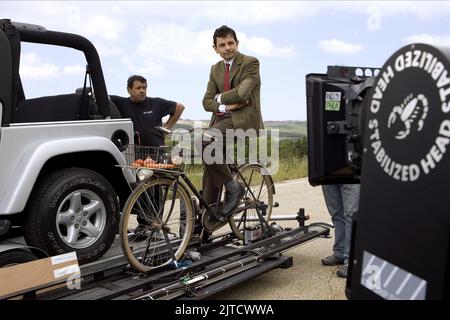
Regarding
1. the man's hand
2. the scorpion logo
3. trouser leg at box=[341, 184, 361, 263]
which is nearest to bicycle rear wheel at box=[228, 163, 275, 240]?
the man's hand

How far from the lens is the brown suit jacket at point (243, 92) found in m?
4.59

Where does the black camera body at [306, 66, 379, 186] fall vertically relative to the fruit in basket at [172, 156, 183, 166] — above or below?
above

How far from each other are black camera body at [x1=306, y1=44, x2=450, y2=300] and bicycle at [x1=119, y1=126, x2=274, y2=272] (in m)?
2.23

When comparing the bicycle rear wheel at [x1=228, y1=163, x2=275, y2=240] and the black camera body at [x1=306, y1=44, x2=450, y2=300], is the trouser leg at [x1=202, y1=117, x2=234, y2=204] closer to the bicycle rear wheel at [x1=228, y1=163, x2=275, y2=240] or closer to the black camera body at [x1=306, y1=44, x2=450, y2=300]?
the bicycle rear wheel at [x1=228, y1=163, x2=275, y2=240]

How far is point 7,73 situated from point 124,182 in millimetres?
1475

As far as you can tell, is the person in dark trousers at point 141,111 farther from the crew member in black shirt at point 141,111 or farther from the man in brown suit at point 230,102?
the man in brown suit at point 230,102

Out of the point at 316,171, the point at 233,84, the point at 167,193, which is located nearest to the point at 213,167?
the point at 167,193

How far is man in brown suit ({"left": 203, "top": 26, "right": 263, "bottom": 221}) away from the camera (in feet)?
15.2

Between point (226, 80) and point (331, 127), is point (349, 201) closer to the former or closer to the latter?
point (226, 80)

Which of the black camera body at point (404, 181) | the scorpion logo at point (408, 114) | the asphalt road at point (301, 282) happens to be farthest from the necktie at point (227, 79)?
the scorpion logo at point (408, 114)

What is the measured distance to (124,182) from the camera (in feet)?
15.3

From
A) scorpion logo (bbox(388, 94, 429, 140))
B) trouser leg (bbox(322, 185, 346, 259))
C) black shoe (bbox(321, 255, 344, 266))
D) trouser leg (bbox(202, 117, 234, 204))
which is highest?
scorpion logo (bbox(388, 94, 429, 140))

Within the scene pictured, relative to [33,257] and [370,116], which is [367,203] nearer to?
[370,116]

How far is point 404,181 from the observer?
5.83ft
